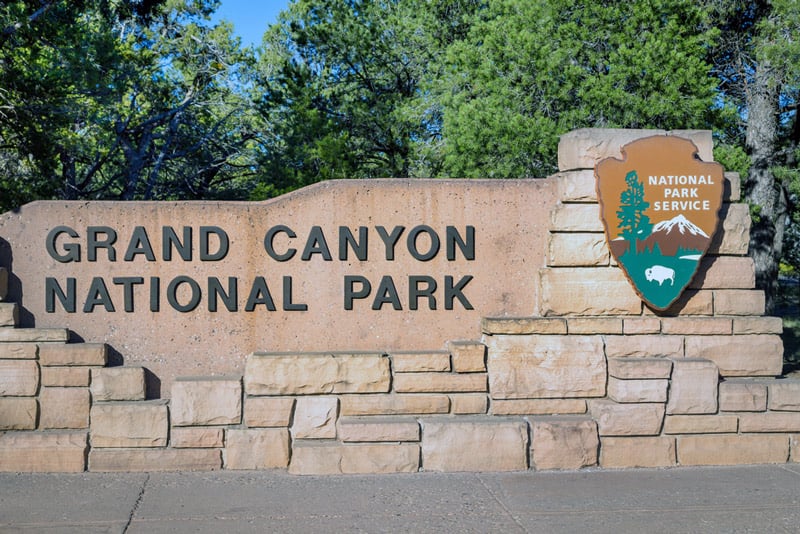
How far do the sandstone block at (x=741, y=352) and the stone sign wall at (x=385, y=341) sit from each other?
0.02m

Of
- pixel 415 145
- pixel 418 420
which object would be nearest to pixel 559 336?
pixel 418 420

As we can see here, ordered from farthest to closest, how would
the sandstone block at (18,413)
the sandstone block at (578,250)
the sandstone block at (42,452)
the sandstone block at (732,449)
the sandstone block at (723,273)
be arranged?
the sandstone block at (723,273) < the sandstone block at (578,250) < the sandstone block at (732,449) < the sandstone block at (18,413) < the sandstone block at (42,452)

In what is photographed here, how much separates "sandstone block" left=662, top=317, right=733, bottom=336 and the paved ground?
1.06 m

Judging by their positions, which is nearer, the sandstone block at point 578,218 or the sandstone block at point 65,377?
the sandstone block at point 65,377

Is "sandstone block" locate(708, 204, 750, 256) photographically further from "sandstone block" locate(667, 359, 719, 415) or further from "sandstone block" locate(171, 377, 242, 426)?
"sandstone block" locate(171, 377, 242, 426)

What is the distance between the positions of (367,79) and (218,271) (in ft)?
51.6

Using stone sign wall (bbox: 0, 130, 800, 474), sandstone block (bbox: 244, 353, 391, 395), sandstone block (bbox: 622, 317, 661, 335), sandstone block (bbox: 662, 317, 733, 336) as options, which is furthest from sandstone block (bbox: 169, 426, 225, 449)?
sandstone block (bbox: 662, 317, 733, 336)

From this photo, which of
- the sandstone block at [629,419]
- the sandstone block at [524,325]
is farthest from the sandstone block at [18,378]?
the sandstone block at [629,419]

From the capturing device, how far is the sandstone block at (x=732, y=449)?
6371 mm

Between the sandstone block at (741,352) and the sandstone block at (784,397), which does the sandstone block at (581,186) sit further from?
the sandstone block at (784,397)

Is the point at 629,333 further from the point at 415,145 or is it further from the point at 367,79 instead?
the point at 367,79

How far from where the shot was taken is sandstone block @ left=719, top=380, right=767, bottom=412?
6.41 meters

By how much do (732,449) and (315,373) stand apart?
3.28 m

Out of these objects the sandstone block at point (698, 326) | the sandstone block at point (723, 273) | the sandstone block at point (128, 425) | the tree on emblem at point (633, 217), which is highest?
the tree on emblem at point (633, 217)
